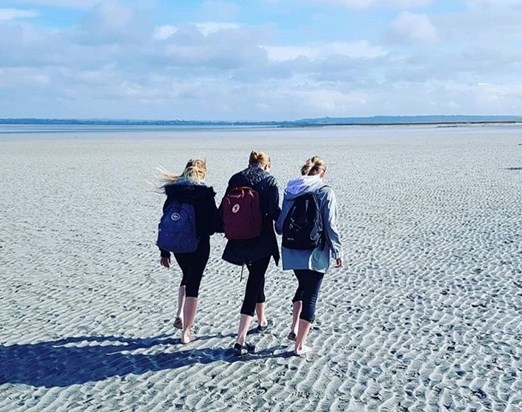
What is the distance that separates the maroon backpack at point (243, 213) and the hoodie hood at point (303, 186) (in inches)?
12.0

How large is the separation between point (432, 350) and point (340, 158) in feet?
94.2

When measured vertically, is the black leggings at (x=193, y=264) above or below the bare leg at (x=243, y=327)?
above

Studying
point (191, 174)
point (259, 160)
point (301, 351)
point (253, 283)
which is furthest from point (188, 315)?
point (259, 160)

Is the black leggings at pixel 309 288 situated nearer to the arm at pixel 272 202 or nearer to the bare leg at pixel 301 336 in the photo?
the bare leg at pixel 301 336

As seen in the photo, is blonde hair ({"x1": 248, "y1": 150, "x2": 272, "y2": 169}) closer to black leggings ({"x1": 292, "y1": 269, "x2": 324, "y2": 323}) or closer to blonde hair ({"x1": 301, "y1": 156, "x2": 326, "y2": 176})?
blonde hair ({"x1": 301, "y1": 156, "x2": 326, "y2": 176})

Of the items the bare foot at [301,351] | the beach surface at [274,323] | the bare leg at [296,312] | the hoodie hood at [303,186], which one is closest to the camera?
the beach surface at [274,323]

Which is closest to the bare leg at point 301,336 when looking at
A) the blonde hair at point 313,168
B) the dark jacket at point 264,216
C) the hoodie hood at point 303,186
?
the dark jacket at point 264,216

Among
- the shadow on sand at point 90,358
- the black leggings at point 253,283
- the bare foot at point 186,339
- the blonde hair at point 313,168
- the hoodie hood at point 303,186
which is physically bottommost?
the shadow on sand at point 90,358

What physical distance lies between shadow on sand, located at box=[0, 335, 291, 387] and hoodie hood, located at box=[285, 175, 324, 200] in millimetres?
1591

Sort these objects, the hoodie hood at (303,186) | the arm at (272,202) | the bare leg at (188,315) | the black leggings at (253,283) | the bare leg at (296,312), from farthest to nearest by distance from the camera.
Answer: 1. the bare leg at (296,312)
2. the bare leg at (188,315)
3. the black leggings at (253,283)
4. the arm at (272,202)
5. the hoodie hood at (303,186)

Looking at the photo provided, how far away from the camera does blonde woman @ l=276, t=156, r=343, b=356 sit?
6.01 m

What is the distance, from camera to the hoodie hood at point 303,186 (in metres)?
6.00

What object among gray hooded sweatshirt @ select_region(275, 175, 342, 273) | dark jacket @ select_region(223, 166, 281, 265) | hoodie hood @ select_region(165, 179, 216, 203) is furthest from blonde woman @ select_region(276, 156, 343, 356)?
hoodie hood @ select_region(165, 179, 216, 203)

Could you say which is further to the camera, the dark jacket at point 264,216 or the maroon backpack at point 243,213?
the dark jacket at point 264,216
